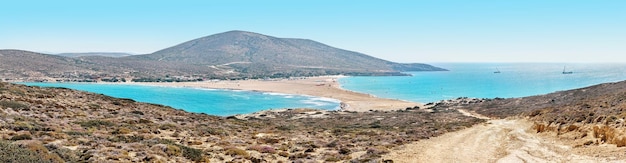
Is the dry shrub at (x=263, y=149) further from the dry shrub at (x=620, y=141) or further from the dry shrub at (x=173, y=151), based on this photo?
the dry shrub at (x=620, y=141)

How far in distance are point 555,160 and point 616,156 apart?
2.29m

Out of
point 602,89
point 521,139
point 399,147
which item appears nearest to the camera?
point 399,147

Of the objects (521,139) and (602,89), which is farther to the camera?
(602,89)

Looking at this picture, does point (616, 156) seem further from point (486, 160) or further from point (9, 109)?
point (9, 109)

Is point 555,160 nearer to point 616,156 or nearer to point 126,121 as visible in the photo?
point 616,156

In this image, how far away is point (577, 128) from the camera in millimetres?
23188

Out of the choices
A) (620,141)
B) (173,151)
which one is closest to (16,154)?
(173,151)

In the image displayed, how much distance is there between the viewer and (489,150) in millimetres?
21109

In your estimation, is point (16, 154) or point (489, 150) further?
point (489, 150)

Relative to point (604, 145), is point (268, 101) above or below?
below

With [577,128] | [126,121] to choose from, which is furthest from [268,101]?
[577,128]

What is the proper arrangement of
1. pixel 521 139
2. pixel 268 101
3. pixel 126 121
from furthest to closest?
pixel 268 101 < pixel 126 121 < pixel 521 139

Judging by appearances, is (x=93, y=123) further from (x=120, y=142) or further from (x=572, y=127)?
(x=572, y=127)

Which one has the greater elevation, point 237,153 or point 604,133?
point 604,133
